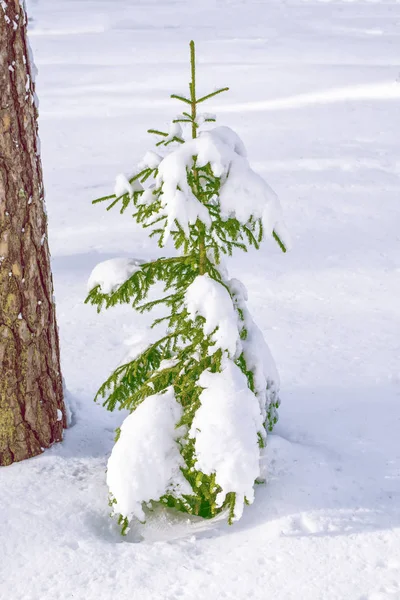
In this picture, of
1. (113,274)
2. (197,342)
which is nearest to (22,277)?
(113,274)

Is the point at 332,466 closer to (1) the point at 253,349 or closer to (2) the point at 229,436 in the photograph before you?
(1) the point at 253,349

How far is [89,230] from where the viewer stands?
7980 mm

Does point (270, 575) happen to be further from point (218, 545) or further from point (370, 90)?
point (370, 90)

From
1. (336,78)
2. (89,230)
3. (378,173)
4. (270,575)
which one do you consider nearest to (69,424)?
(270,575)

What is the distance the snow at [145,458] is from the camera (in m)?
3.24

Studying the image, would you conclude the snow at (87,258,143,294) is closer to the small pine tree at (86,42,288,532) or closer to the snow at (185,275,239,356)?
the small pine tree at (86,42,288,532)

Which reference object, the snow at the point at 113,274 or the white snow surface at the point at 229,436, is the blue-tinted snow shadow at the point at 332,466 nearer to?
the white snow surface at the point at 229,436

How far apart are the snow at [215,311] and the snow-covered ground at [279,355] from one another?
39.9 inches

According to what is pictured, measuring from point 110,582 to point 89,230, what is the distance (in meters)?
5.29

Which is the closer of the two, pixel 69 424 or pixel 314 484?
pixel 314 484

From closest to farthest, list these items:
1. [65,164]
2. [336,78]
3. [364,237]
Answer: [364,237]
[65,164]
[336,78]

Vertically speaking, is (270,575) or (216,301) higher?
(216,301)

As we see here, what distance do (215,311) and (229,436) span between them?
53 centimetres

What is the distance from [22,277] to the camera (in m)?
3.65
